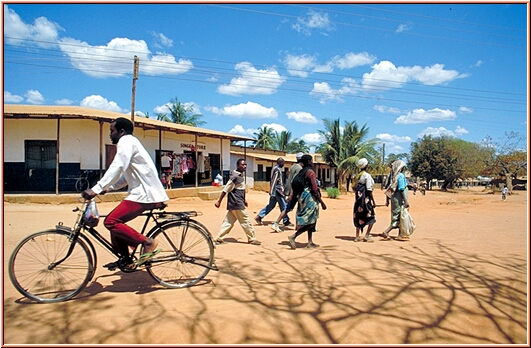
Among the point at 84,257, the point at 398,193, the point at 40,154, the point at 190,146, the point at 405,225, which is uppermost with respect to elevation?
the point at 190,146

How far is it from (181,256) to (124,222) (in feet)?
2.53

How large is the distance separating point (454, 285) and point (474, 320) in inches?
38.5

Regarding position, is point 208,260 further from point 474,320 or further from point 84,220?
point 474,320

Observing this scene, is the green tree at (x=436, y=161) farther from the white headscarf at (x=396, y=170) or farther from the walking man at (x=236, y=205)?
the walking man at (x=236, y=205)

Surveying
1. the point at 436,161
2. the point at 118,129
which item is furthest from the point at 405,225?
the point at 436,161

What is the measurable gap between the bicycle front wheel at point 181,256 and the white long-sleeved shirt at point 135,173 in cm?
47

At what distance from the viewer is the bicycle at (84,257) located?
346 centimetres

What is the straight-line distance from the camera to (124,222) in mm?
3523

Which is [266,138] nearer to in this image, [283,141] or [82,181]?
[283,141]

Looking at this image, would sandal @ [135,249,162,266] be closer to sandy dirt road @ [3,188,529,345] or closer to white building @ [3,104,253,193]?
sandy dirt road @ [3,188,529,345]

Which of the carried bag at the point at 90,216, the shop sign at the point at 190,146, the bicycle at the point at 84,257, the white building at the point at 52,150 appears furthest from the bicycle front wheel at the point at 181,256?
the shop sign at the point at 190,146

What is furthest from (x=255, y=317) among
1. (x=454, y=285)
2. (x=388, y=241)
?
(x=388, y=241)

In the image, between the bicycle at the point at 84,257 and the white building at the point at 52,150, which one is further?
the white building at the point at 52,150

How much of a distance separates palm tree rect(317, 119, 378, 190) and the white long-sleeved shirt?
29048 millimetres
